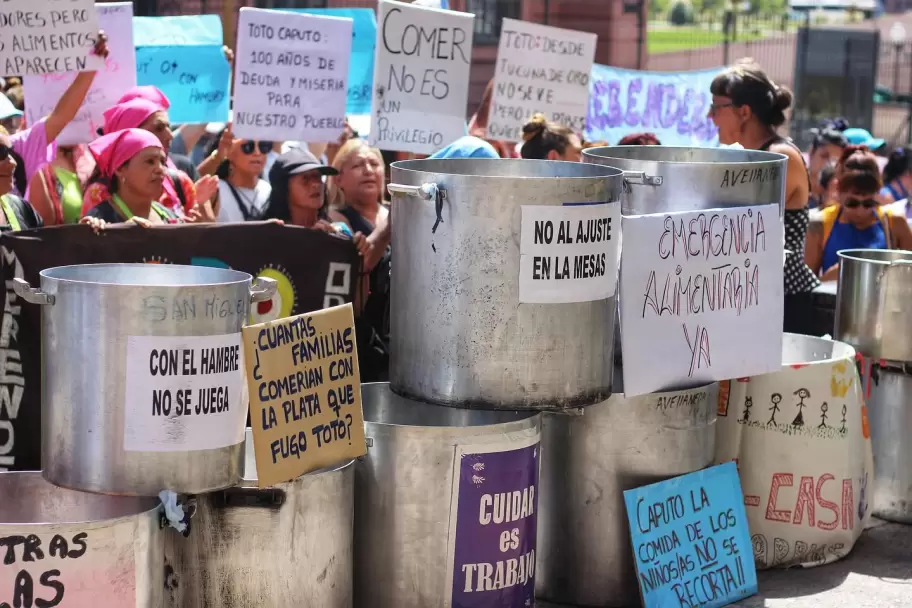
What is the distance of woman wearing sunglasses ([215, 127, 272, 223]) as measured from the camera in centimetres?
682

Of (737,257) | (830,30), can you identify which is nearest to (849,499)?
(737,257)

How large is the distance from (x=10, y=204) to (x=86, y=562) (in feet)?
7.28

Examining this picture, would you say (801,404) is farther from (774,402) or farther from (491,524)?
(491,524)

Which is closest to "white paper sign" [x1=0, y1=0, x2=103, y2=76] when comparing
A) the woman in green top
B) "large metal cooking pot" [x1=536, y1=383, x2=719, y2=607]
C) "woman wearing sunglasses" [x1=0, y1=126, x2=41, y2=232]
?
the woman in green top

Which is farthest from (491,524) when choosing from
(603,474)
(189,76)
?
(189,76)

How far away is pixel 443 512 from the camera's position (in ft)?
13.3

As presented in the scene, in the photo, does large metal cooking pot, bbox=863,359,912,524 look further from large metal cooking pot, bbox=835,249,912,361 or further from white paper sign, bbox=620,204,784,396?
white paper sign, bbox=620,204,784,396

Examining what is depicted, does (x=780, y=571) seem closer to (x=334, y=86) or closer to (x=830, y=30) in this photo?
(x=334, y=86)

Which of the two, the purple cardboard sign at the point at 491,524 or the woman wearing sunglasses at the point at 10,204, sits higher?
the woman wearing sunglasses at the point at 10,204

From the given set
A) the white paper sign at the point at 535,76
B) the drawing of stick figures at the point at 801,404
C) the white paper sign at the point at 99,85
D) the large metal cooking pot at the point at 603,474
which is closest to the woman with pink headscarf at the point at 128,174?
the white paper sign at the point at 99,85

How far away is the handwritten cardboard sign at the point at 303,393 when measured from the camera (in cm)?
369

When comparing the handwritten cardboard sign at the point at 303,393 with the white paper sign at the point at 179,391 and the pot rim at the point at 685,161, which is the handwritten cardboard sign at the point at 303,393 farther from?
the pot rim at the point at 685,161

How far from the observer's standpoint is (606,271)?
420 cm

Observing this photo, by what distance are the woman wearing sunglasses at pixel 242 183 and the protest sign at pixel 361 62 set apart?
1.65 m
